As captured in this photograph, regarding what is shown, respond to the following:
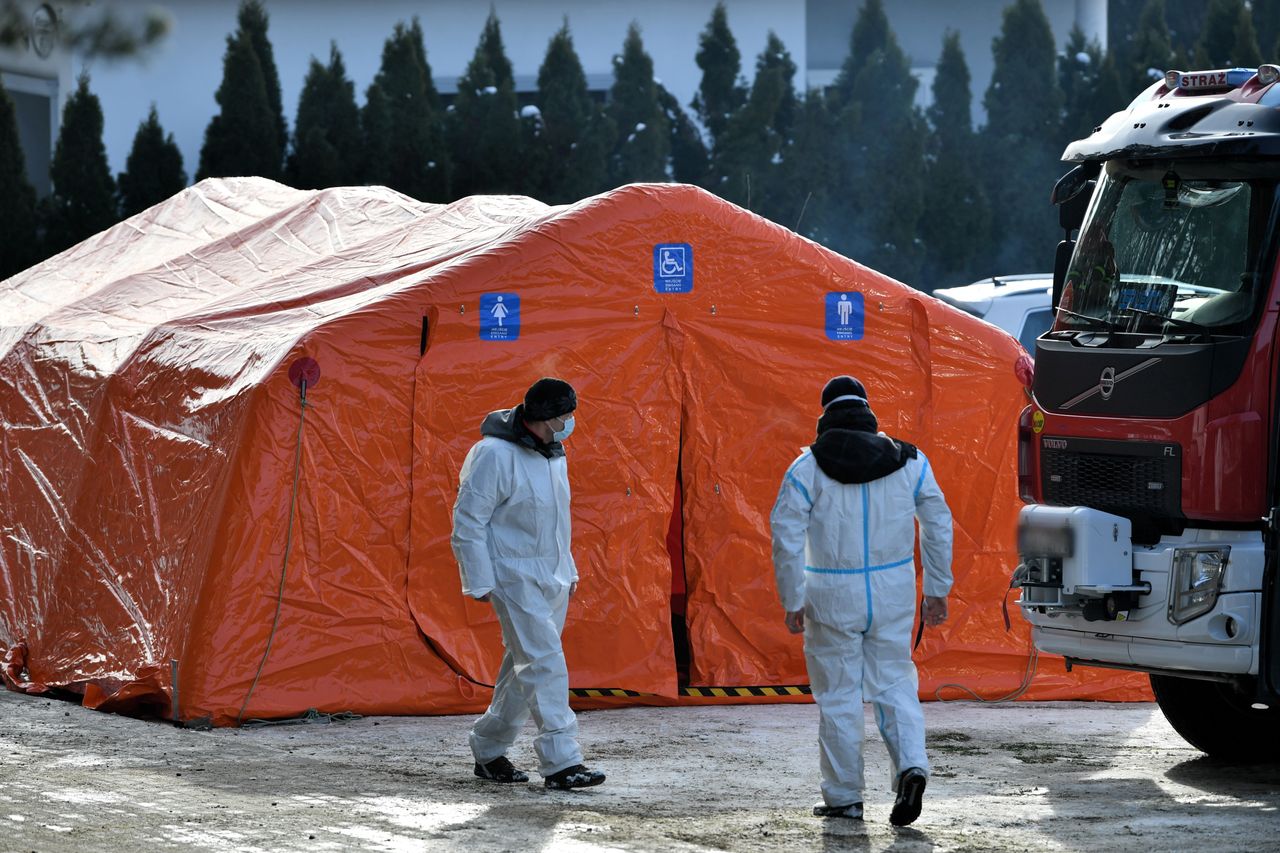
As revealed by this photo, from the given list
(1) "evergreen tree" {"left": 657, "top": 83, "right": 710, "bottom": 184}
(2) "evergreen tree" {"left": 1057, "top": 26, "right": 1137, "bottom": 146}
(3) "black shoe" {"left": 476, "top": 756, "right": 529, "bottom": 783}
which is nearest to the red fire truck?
(3) "black shoe" {"left": 476, "top": 756, "right": 529, "bottom": 783}

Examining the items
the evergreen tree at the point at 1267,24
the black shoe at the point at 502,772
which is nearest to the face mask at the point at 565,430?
the black shoe at the point at 502,772

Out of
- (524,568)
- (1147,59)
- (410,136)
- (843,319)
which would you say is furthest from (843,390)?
(1147,59)

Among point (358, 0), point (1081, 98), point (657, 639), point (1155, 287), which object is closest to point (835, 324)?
point (657, 639)

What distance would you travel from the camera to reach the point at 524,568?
25.8 feet

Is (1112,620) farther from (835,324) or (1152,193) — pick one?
(835,324)

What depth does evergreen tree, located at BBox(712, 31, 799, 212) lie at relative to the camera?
23281mm

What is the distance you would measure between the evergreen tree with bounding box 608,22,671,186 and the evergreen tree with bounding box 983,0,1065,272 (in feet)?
14.1

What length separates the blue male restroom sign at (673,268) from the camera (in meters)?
10.1

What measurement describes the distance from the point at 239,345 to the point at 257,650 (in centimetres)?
164

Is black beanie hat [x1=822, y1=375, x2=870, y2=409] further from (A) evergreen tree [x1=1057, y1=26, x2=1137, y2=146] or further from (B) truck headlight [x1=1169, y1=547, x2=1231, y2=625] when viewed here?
(A) evergreen tree [x1=1057, y1=26, x2=1137, y2=146]

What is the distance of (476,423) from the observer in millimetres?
Answer: 9867

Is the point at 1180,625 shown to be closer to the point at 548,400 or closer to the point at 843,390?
the point at 843,390

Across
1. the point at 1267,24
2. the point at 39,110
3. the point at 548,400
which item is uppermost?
the point at 1267,24

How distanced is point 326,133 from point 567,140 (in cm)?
A: 291
